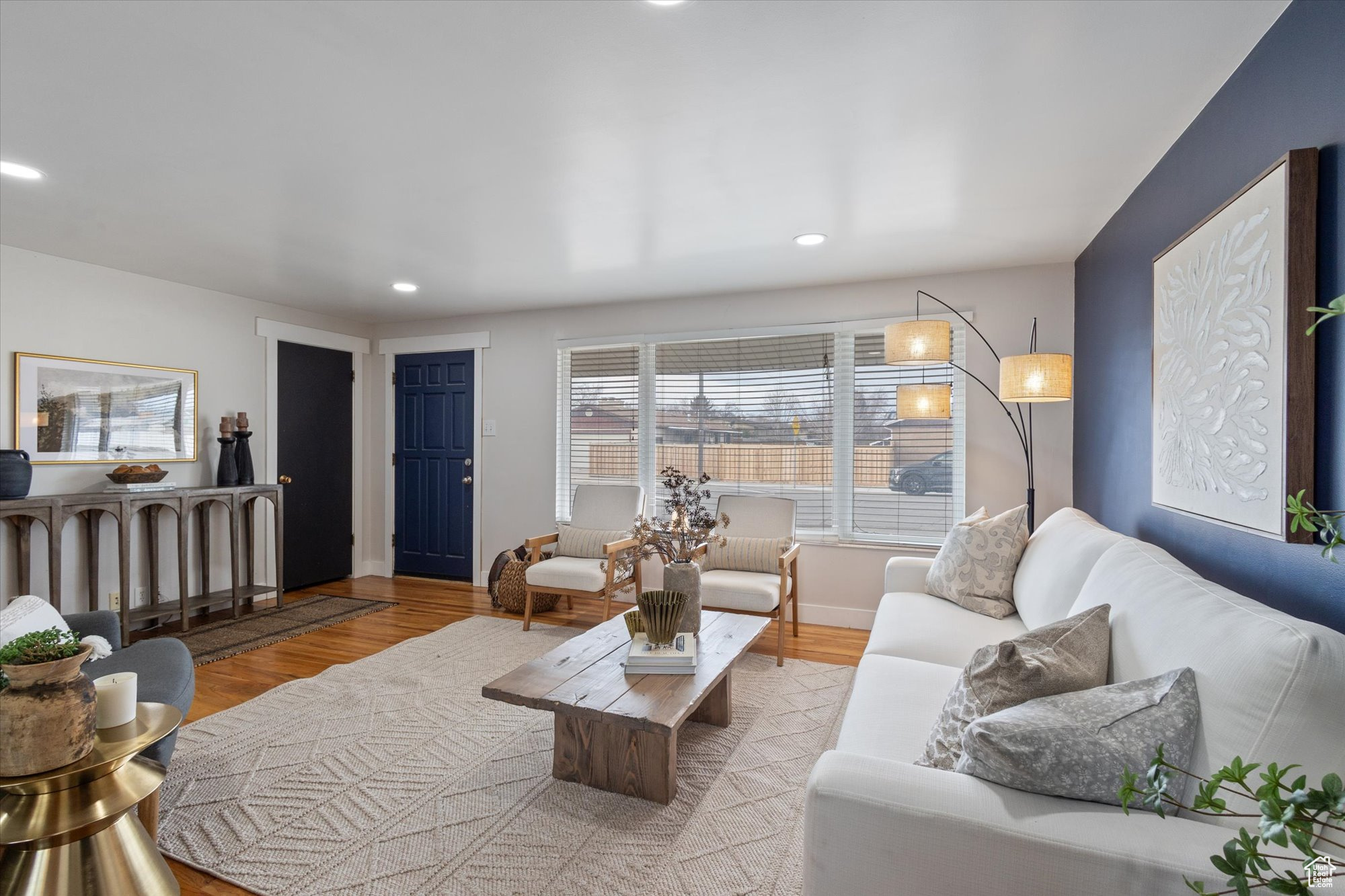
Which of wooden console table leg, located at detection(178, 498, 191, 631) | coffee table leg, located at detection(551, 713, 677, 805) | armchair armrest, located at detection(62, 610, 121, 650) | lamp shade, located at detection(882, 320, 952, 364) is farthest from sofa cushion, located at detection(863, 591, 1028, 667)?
wooden console table leg, located at detection(178, 498, 191, 631)

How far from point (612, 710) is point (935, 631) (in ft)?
4.31

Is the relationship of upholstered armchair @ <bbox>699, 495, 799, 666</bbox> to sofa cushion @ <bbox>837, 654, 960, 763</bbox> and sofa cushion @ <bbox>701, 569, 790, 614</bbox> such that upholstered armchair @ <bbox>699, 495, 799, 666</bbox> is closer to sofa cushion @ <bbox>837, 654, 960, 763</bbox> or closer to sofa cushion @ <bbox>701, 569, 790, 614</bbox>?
sofa cushion @ <bbox>701, 569, 790, 614</bbox>

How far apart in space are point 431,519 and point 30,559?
8.19 feet

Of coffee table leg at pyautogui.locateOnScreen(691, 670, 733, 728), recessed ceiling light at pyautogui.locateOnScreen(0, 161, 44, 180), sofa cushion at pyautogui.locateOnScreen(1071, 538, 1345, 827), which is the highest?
recessed ceiling light at pyautogui.locateOnScreen(0, 161, 44, 180)

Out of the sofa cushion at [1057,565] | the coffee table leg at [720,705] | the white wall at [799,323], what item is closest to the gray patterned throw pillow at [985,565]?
the sofa cushion at [1057,565]

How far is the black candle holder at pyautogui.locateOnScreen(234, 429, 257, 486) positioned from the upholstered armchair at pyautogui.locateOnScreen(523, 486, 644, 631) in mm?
1990

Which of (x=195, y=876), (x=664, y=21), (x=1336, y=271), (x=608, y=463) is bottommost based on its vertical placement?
(x=195, y=876)

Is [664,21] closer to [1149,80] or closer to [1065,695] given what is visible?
[1149,80]

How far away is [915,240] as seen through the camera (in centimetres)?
343

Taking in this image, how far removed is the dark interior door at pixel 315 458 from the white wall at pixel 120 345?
221mm

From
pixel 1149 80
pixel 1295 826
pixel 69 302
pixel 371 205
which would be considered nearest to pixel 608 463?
pixel 371 205

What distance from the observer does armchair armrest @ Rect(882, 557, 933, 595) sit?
3324mm

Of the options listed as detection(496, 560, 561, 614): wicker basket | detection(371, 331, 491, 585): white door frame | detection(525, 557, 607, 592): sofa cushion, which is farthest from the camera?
detection(371, 331, 491, 585): white door frame

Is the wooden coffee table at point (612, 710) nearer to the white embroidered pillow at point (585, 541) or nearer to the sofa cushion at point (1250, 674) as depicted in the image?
the sofa cushion at point (1250, 674)
